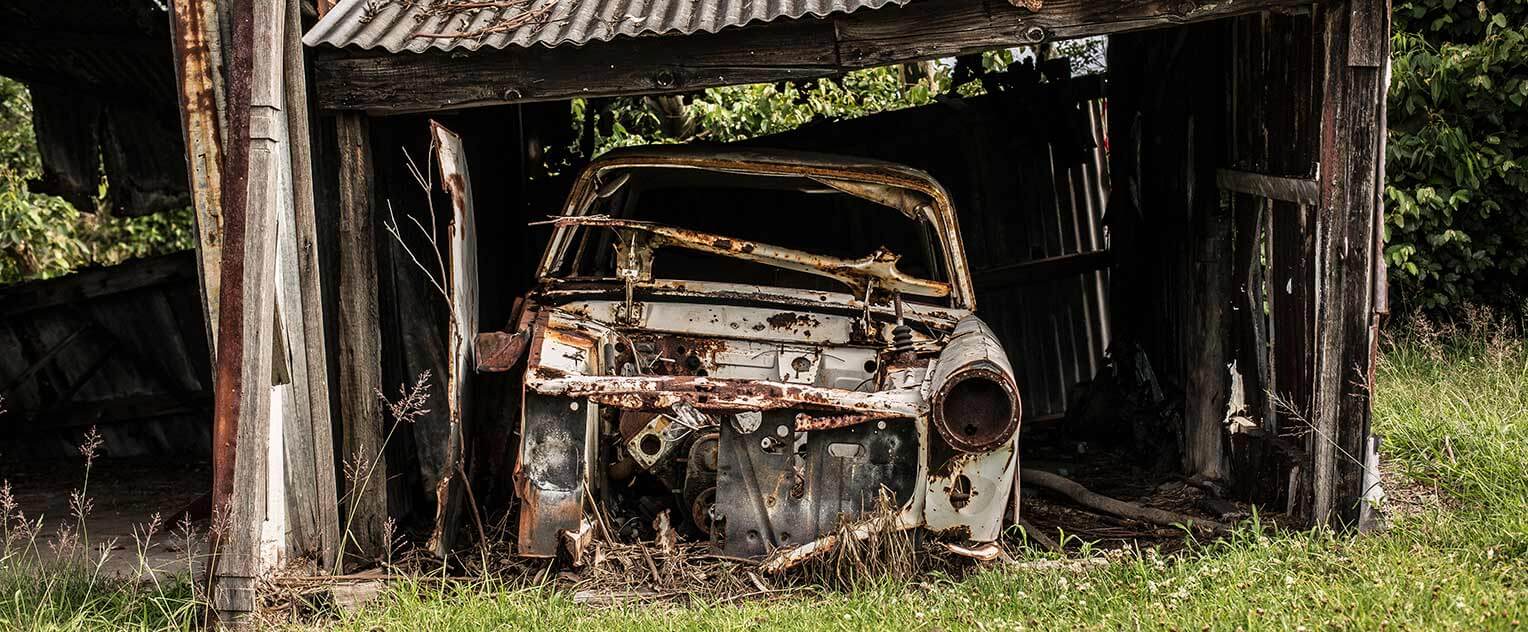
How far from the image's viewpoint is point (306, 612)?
4.19m

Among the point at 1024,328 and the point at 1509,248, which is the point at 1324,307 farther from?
the point at 1509,248

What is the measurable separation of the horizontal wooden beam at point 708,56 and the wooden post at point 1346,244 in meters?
0.27

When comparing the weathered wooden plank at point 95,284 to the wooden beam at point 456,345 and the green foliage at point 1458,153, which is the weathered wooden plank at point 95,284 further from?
the green foliage at point 1458,153

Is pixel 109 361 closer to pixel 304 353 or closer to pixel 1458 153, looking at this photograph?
pixel 304 353

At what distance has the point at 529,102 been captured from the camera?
16.8 ft

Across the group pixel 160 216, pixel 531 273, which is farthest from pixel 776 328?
pixel 160 216

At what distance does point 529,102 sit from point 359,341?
45.4 inches

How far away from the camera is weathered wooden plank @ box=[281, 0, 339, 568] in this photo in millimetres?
4469

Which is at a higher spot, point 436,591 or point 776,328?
point 776,328

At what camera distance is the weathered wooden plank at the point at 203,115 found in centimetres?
427

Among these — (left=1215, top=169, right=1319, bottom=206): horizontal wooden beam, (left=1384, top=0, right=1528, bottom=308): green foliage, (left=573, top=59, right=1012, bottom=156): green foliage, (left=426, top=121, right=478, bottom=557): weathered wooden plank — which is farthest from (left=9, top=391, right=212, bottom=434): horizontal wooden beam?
(left=1384, top=0, right=1528, bottom=308): green foliage

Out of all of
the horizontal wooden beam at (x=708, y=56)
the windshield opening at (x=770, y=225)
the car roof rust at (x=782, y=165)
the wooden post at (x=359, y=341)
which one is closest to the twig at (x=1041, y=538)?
the car roof rust at (x=782, y=165)

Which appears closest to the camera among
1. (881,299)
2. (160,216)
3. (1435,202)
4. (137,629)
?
(137,629)

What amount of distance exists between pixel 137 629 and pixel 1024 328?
5332 mm
